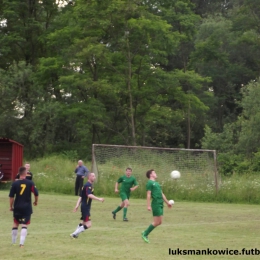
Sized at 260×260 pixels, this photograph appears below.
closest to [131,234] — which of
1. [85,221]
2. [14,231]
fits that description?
[85,221]

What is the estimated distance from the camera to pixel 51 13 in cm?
5916

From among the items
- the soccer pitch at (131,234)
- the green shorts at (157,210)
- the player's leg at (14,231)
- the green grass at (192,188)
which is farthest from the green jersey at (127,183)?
the green grass at (192,188)

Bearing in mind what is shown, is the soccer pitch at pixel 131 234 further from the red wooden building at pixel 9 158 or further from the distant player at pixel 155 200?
the red wooden building at pixel 9 158

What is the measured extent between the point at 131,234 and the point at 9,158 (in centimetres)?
2312

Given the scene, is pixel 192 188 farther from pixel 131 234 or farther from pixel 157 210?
pixel 157 210

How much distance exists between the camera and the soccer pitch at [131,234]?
1319 centimetres

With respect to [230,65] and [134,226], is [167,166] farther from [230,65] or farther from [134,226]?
[230,65]

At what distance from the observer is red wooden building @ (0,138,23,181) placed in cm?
3866

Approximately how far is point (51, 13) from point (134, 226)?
42665 mm

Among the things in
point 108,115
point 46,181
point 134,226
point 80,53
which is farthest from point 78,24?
point 134,226

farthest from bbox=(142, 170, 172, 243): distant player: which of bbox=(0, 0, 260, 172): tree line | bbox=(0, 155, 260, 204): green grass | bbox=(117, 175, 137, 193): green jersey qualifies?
bbox=(0, 0, 260, 172): tree line

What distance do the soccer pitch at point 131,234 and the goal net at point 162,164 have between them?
20.3 feet

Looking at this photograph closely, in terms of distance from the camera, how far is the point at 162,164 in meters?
33.7

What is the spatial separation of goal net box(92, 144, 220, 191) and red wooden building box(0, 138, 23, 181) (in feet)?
22.2
